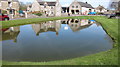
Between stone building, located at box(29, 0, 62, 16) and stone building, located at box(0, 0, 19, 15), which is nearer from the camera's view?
stone building, located at box(0, 0, 19, 15)

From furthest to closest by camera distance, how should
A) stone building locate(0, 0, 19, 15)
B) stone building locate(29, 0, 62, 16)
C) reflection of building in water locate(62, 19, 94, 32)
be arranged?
stone building locate(29, 0, 62, 16), stone building locate(0, 0, 19, 15), reflection of building in water locate(62, 19, 94, 32)

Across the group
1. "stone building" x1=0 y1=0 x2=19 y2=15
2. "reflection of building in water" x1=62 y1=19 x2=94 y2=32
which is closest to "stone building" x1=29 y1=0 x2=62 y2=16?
"stone building" x1=0 y1=0 x2=19 y2=15

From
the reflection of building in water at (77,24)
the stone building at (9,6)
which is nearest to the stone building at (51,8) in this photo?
the stone building at (9,6)

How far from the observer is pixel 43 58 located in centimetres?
989

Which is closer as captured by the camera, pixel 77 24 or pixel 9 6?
pixel 77 24

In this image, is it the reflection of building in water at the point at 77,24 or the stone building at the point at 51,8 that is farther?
the stone building at the point at 51,8

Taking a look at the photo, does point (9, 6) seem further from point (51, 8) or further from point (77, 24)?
point (77, 24)

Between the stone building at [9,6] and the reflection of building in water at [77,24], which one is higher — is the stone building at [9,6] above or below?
above

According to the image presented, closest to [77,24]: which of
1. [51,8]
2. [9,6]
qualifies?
[9,6]

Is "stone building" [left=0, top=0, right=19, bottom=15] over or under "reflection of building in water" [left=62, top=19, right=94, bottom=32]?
over

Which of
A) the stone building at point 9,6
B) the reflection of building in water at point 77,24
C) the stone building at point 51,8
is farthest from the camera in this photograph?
the stone building at point 51,8

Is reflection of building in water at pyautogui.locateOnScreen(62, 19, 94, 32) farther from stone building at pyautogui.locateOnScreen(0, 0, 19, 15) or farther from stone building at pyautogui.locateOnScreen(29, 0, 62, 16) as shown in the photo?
stone building at pyautogui.locateOnScreen(29, 0, 62, 16)

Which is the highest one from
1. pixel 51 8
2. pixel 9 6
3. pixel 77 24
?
pixel 51 8

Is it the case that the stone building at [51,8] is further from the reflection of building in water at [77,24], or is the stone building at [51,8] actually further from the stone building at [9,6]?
the reflection of building in water at [77,24]
